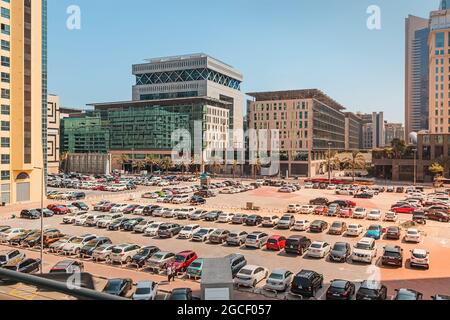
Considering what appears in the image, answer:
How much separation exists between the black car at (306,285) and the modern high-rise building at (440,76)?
8140cm

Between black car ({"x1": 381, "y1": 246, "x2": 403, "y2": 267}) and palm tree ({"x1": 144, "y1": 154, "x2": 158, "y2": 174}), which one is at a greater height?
palm tree ({"x1": 144, "y1": 154, "x2": 158, "y2": 174})

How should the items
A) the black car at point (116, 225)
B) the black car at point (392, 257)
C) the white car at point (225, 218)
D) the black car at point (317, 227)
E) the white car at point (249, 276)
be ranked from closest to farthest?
the white car at point (249, 276), the black car at point (392, 257), the black car at point (317, 227), the black car at point (116, 225), the white car at point (225, 218)

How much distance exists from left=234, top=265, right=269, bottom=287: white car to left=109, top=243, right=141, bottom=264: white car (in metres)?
7.58

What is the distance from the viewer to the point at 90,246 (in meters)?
25.1

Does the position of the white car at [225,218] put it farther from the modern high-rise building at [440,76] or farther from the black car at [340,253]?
the modern high-rise building at [440,76]

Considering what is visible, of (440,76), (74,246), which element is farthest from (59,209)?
(440,76)

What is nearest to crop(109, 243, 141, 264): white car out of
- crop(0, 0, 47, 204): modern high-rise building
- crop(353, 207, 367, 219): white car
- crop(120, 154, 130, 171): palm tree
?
crop(353, 207, 367, 219): white car

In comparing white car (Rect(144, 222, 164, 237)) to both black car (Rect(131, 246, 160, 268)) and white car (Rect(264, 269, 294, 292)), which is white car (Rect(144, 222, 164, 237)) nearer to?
black car (Rect(131, 246, 160, 268))

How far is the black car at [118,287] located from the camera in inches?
648

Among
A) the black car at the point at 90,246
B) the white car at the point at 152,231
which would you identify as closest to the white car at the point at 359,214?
the white car at the point at 152,231

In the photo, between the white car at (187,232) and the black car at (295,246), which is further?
the white car at (187,232)

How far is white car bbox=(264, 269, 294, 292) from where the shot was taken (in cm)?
1780

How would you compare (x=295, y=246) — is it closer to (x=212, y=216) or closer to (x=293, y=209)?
(x=212, y=216)

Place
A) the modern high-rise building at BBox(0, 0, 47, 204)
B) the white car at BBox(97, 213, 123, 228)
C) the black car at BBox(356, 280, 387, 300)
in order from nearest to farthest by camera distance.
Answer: the black car at BBox(356, 280, 387, 300) → the white car at BBox(97, 213, 123, 228) → the modern high-rise building at BBox(0, 0, 47, 204)
